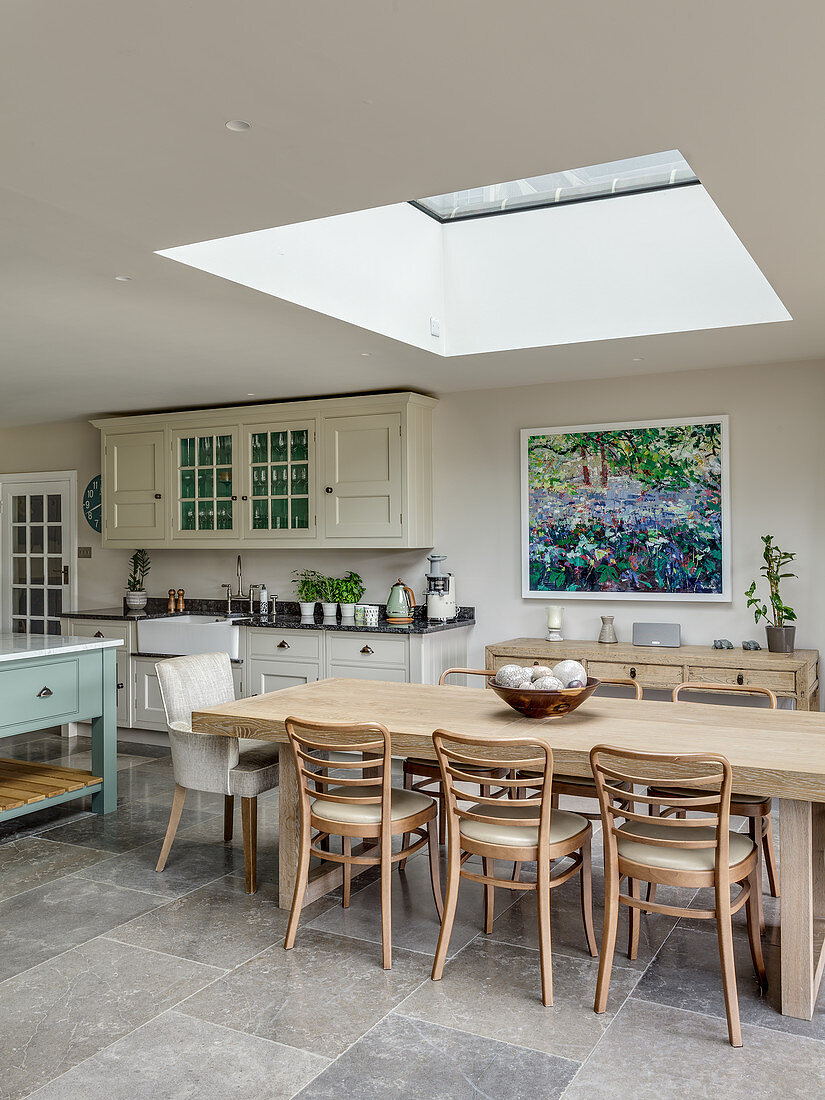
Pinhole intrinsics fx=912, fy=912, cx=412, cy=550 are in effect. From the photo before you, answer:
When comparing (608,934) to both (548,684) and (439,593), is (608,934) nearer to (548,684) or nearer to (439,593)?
(548,684)

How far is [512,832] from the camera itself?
9.52 feet

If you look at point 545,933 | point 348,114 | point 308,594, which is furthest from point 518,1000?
point 308,594

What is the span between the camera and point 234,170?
8.16 ft

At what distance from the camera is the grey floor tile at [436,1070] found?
228 centimetres

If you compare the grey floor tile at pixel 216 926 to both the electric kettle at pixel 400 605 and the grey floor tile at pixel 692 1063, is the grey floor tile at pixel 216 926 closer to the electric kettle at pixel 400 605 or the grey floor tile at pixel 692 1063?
the grey floor tile at pixel 692 1063

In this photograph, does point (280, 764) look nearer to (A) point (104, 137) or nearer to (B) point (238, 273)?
(B) point (238, 273)

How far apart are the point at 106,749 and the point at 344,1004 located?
2.51 meters

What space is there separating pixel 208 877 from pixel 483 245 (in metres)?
3.34

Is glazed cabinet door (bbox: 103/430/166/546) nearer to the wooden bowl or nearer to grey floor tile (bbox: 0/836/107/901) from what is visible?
grey floor tile (bbox: 0/836/107/901)

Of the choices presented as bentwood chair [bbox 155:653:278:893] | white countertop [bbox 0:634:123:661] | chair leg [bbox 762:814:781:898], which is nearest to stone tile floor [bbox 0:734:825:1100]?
chair leg [bbox 762:814:781:898]

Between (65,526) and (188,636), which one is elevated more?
(65,526)

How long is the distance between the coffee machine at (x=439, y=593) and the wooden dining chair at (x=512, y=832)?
2857 mm

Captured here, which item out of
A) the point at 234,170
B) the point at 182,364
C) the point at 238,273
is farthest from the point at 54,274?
the point at 182,364

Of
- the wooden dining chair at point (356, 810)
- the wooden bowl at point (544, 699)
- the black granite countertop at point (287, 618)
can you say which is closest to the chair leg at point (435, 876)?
the wooden dining chair at point (356, 810)
